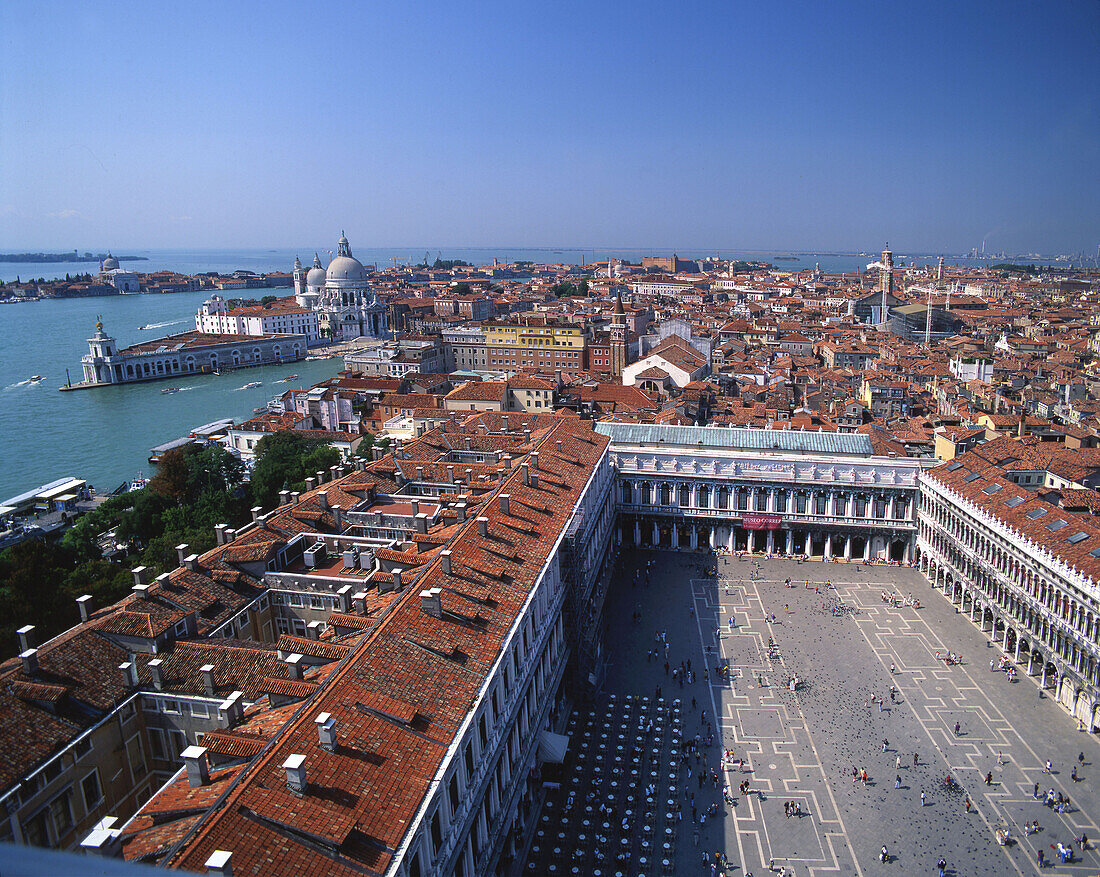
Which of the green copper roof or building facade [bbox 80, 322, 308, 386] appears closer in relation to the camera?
the green copper roof

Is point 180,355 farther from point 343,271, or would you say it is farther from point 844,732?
point 844,732

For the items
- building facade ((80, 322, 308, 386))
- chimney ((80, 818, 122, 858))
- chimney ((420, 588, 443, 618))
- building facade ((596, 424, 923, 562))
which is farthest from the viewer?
building facade ((80, 322, 308, 386))

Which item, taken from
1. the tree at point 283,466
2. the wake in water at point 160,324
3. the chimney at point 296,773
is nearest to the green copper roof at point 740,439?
the tree at point 283,466

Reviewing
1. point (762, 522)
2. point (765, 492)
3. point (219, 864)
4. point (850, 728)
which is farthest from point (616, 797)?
point (765, 492)

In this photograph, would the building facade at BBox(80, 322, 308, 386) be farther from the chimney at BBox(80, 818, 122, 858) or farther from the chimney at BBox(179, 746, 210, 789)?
the chimney at BBox(80, 818, 122, 858)

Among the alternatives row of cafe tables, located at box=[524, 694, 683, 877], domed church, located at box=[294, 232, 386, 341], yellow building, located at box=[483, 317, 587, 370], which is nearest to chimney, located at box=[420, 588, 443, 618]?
row of cafe tables, located at box=[524, 694, 683, 877]

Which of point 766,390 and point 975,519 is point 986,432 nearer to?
point 975,519
